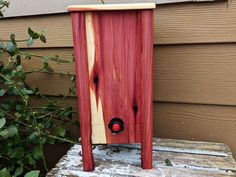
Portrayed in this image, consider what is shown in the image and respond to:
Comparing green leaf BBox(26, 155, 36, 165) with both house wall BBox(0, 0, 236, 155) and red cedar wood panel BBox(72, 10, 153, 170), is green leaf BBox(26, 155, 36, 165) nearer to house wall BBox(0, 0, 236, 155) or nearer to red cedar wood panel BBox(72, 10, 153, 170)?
red cedar wood panel BBox(72, 10, 153, 170)

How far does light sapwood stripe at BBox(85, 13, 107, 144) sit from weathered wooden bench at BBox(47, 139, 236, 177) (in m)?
0.13

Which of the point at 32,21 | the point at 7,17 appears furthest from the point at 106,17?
the point at 7,17

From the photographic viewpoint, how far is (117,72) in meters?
1.03

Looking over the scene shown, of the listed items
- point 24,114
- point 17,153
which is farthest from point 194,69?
point 17,153

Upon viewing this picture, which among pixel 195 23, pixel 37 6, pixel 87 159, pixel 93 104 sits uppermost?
Answer: pixel 37 6

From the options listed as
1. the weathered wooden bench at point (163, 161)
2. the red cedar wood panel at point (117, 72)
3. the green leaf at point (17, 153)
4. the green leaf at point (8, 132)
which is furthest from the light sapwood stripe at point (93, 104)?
the green leaf at point (17, 153)

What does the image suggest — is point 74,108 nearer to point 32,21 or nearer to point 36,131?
point 36,131

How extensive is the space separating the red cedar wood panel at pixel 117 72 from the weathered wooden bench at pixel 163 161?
5 cm

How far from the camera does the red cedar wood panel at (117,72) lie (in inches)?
39.1

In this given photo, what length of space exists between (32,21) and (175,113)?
903 millimetres

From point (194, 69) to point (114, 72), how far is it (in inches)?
18.6

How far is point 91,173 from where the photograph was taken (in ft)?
3.55

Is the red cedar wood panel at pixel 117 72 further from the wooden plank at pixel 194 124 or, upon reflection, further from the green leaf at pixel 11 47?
the green leaf at pixel 11 47

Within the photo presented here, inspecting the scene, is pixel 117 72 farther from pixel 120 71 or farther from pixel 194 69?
pixel 194 69
